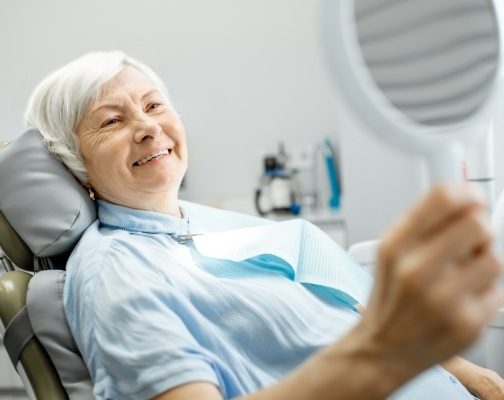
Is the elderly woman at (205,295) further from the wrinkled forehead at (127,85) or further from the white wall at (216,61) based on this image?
the white wall at (216,61)

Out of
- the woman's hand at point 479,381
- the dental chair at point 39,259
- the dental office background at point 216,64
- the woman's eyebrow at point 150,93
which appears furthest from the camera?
the dental office background at point 216,64

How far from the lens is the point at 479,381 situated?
46.7 inches

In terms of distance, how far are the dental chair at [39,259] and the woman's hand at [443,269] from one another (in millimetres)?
763

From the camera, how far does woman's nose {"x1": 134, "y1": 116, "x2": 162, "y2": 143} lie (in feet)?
4.00

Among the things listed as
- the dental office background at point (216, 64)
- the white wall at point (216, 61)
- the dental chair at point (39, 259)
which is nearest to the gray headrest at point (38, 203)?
the dental chair at point (39, 259)

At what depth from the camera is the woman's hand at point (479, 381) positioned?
117 centimetres

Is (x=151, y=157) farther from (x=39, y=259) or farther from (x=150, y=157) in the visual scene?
(x=39, y=259)

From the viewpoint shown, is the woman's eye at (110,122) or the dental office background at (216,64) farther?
the dental office background at (216,64)

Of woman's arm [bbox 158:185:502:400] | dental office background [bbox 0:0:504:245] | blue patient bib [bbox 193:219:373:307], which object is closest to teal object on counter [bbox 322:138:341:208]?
dental office background [bbox 0:0:504:245]

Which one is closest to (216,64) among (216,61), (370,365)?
(216,61)

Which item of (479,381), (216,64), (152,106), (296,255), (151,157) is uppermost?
(216,64)

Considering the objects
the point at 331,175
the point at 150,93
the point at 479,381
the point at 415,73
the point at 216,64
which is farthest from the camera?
the point at 216,64

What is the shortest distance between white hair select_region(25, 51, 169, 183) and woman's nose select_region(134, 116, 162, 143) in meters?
0.10

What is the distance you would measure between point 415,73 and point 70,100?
0.85 m
